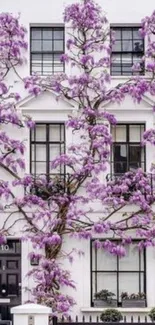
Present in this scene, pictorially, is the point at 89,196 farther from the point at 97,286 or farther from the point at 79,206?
the point at 97,286

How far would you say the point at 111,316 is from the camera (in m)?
21.0

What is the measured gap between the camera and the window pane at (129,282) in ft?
74.5

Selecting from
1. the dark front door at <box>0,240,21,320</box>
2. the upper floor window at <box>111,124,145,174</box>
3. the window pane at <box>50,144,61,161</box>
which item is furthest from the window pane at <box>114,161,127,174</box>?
the dark front door at <box>0,240,21,320</box>

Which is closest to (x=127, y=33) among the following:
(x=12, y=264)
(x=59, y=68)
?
(x=59, y=68)

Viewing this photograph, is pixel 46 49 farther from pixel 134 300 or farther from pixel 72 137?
pixel 134 300

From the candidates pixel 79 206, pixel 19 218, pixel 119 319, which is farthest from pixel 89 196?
pixel 119 319

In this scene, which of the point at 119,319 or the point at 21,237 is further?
the point at 21,237

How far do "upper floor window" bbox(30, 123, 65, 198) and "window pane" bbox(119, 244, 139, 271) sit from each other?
2.89 meters

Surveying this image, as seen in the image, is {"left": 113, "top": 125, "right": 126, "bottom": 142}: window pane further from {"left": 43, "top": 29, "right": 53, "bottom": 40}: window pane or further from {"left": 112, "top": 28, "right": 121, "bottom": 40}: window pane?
{"left": 43, "top": 29, "right": 53, "bottom": 40}: window pane

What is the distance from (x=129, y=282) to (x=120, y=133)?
13.9 feet

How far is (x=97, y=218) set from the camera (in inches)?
891

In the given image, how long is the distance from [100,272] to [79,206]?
1950 mm

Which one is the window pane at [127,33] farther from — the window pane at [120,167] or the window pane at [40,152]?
the window pane at [40,152]

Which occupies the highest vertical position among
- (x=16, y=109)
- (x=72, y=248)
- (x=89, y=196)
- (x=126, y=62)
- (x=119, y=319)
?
(x=126, y=62)
